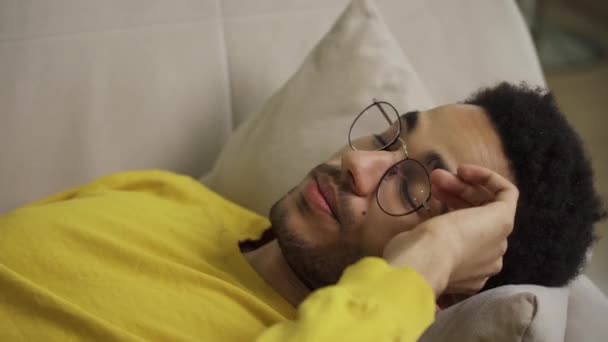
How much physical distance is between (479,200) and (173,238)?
0.47 meters

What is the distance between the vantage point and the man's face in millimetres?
985

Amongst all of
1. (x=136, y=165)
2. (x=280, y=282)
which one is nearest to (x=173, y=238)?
(x=280, y=282)

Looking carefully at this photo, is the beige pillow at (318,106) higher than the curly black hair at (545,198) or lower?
higher

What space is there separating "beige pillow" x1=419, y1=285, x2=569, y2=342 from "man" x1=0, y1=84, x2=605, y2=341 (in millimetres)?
50

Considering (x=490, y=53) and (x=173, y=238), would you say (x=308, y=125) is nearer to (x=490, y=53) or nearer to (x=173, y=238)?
(x=173, y=238)

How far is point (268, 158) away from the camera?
126cm

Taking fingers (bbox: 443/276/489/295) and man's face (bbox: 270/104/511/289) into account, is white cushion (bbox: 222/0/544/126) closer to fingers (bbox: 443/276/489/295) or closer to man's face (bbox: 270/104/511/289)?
man's face (bbox: 270/104/511/289)

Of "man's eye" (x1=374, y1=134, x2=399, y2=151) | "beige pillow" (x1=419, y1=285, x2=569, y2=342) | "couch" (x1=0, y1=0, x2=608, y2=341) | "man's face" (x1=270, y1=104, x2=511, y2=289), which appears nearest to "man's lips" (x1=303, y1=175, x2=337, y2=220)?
"man's face" (x1=270, y1=104, x2=511, y2=289)

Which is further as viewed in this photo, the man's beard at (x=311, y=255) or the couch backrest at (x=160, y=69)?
the couch backrest at (x=160, y=69)

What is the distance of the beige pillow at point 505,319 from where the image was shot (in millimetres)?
777

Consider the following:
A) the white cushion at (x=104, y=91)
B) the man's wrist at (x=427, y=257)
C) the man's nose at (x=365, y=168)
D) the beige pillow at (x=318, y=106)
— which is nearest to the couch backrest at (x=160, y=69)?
the white cushion at (x=104, y=91)

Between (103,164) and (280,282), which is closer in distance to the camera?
(280,282)

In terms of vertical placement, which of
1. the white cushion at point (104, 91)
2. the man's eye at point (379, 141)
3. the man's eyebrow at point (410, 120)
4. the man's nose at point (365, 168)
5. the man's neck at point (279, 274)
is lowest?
the man's neck at point (279, 274)

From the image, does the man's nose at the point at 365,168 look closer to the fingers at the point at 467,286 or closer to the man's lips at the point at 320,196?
the man's lips at the point at 320,196
